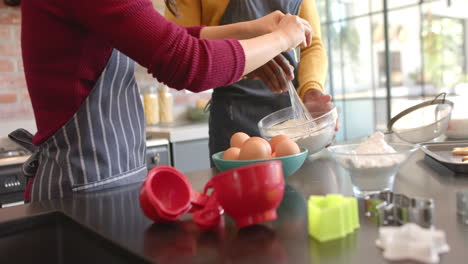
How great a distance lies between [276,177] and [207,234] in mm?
121

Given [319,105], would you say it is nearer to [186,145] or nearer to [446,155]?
[446,155]

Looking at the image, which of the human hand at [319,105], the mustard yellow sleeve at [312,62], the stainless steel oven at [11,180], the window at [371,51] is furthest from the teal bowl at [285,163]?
the window at [371,51]

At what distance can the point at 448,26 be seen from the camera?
268 inches

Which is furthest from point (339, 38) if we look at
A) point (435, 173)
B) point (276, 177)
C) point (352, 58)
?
point (276, 177)

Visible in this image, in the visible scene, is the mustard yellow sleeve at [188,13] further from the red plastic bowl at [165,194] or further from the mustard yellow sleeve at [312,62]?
the red plastic bowl at [165,194]

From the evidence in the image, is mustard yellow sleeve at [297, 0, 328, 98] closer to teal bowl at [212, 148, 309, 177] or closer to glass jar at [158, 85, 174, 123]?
teal bowl at [212, 148, 309, 177]

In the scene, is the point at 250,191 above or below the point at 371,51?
below

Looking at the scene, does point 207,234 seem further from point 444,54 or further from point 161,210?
point 444,54

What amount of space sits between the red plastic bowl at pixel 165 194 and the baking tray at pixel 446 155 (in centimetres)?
56

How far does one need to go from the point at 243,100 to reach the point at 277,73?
0.39 m

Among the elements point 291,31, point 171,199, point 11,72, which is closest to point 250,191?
point 171,199

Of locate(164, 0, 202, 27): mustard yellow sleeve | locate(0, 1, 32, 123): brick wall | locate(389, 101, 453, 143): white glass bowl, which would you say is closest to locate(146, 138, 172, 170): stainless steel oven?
locate(0, 1, 32, 123): brick wall

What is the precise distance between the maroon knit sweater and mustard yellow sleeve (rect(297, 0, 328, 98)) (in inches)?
23.3

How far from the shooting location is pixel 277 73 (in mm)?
1126
